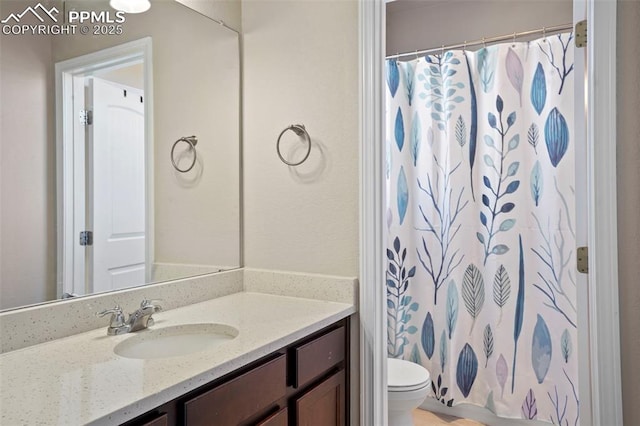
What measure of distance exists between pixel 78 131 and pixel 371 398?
1377 mm

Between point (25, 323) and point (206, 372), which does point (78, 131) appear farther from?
point (206, 372)

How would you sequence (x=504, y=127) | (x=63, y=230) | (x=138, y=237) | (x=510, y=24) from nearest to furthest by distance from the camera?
(x=63, y=230), (x=138, y=237), (x=504, y=127), (x=510, y=24)

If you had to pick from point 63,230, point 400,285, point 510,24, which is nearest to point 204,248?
point 63,230

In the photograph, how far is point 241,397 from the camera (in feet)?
3.54

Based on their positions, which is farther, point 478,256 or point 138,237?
point 478,256

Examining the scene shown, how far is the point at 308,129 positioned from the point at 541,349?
172 centimetres

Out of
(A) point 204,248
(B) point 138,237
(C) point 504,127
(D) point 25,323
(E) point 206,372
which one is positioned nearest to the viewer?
(E) point 206,372

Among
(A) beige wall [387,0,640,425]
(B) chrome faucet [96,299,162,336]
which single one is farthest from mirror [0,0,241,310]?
(A) beige wall [387,0,640,425]

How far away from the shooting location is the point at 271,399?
1.19 m

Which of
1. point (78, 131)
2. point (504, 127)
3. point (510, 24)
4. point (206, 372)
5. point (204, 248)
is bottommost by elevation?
point (206, 372)

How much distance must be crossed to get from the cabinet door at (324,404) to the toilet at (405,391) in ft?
1.79

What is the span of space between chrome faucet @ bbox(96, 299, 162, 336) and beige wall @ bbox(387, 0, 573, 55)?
93.6 inches

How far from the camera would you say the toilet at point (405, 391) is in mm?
2041

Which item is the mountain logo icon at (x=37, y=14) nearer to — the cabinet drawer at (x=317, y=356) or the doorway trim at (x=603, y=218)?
the cabinet drawer at (x=317, y=356)
